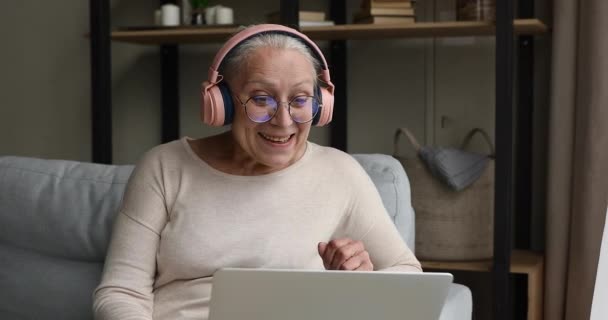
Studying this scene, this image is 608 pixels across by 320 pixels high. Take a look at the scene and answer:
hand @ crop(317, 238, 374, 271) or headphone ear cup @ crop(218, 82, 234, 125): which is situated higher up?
headphone ear cup @ crop(218, 82, 234, 125)

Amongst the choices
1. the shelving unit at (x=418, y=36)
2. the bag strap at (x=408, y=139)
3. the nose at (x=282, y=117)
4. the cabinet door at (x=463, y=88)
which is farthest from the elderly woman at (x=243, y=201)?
the cabinet door at (x=463, y=88)

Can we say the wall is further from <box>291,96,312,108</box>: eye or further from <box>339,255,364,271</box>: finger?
<box>339,255,364,271</box>: finger

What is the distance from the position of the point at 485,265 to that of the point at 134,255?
163cm

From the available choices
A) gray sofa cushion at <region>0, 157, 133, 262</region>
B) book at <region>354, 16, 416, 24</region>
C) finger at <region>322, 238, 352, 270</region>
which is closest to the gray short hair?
finger at <region>322, 238, 352, 270</region>

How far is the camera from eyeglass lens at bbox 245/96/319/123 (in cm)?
157

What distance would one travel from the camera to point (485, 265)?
9.57 feet

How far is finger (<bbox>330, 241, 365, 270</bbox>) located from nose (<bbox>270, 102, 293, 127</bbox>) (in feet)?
0.83

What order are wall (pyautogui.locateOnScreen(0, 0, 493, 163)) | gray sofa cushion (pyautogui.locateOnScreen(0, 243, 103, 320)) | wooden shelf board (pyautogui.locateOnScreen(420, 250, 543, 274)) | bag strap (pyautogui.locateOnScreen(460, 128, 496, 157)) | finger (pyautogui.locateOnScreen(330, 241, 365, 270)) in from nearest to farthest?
finger (pyautogui.locateOnScreen(330, 241, 365, 270))
gray sofa cushion (pyautogui.locateOnScreen(0, 243, 103, 320))
wooden shelf board (pyautogui.locateOnScreen(420, 250, 543, 274))
bag strap (pyautogui.locateOnScreen(460, 128, 496, 157))
wall (pyautogui.locateOnScreen(0, 0, 493, 163))

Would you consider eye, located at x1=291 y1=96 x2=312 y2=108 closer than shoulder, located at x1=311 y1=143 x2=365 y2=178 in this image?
Yes

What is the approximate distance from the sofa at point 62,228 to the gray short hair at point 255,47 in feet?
1.41

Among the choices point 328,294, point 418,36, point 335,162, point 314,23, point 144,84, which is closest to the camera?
point 328,294

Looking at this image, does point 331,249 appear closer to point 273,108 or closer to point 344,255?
point 344,255

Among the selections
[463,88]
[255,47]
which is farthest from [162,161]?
[463,88]

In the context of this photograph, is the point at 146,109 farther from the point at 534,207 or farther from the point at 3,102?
the point at 534,207
